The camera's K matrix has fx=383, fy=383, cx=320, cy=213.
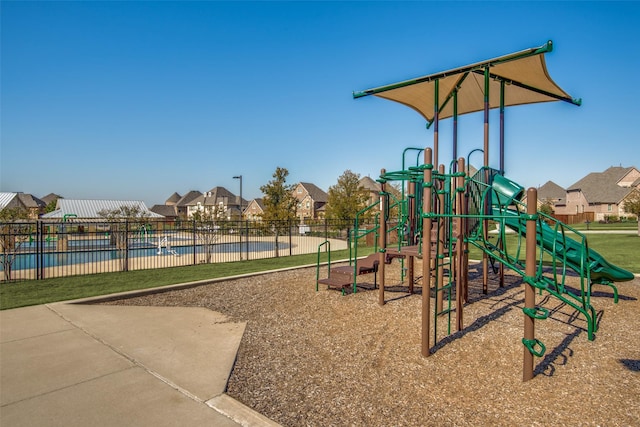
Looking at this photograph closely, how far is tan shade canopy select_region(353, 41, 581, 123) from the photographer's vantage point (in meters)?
7.93

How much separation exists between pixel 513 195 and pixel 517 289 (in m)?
2.86

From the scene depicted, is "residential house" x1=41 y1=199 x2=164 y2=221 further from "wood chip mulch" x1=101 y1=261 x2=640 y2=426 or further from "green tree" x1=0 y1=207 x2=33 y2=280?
"wood chip mulch" x1=101 y1=261 x2=640 y2=426

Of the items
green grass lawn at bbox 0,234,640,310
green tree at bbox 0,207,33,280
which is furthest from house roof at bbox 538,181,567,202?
green tree at bbox 0,207,33,280

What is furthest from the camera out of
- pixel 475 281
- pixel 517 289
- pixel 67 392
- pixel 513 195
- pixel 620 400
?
pixel 475 281

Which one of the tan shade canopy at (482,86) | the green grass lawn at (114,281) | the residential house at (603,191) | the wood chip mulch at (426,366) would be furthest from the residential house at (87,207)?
the residential house at (603,191)

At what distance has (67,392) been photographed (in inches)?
158

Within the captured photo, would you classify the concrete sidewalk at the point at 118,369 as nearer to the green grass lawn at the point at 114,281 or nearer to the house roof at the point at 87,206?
the green grass lawn at the point at 114,281

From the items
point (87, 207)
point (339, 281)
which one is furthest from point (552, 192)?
point (339, 281)

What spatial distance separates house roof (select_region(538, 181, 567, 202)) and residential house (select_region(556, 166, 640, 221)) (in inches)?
282

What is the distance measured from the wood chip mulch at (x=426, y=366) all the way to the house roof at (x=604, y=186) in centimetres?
6691

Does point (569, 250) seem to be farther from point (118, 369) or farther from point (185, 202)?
point (185, 202)

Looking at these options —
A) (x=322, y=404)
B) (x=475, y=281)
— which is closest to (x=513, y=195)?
(x=475, y=281)

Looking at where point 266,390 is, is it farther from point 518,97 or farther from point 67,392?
point 518,97

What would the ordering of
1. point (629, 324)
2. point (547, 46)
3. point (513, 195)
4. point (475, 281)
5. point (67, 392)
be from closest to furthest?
point (67, 392)
point (629, 324)
point (547, 46)
point (513, 195)
point (475, 281)
